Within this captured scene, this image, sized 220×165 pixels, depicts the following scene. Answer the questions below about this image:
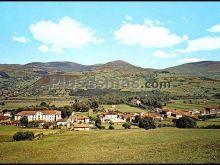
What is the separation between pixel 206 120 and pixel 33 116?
68.4m

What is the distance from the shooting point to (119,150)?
4934 centimetres

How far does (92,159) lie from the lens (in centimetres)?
4162

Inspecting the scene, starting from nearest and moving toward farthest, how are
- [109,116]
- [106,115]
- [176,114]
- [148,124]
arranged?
[148,124] → [176,114] → [109,116] → [106,115]

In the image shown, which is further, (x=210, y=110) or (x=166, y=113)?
(x=166, y=113)

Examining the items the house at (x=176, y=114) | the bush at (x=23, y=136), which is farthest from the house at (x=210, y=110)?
the bush at (x=23, y=136)

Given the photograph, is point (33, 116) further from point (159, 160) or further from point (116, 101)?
point (159, 160)

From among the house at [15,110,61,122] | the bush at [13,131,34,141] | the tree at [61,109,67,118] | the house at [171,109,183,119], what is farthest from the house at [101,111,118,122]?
the bush at [13,131,34,141]

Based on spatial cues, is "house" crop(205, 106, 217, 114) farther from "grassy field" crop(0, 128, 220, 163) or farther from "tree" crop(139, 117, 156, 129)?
"grassy field" crop(0, 128, 220, 163)

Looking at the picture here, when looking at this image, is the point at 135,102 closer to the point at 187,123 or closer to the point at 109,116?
the point at 109,116

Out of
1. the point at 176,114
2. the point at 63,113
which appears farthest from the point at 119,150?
the point at 63,113

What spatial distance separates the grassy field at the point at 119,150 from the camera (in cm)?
3978

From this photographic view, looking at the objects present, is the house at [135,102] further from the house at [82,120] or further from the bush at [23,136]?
the bush at [23,136]

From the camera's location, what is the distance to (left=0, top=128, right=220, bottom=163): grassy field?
39.8 metres

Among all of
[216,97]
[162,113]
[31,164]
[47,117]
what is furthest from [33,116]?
[216,97]
